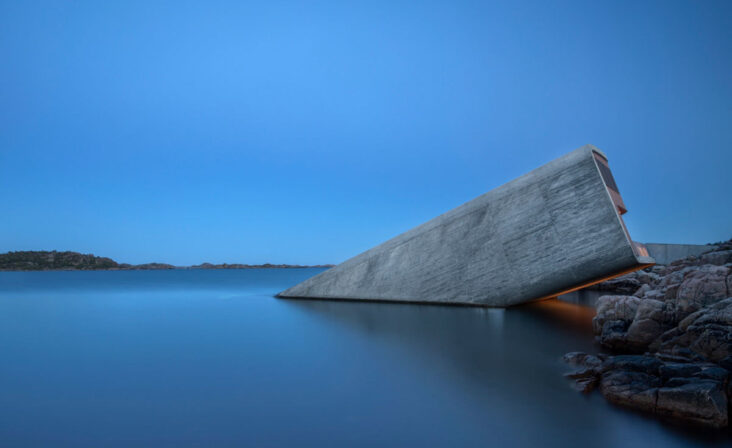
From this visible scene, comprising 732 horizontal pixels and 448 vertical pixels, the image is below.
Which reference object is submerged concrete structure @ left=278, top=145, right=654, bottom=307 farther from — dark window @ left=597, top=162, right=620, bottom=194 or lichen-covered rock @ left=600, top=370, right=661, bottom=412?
lichen-covered rock @ left=600, top=370, right=661, bottom=412

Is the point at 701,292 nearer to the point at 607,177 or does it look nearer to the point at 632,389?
the point at 632,389

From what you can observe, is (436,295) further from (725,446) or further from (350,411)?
(725,446)

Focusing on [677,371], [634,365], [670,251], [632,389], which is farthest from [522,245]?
[670,251]

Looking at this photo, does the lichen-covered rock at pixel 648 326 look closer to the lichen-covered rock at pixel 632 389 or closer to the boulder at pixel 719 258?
the lichen-covered rock at pixel 632 389

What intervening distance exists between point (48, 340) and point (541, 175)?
503 inches

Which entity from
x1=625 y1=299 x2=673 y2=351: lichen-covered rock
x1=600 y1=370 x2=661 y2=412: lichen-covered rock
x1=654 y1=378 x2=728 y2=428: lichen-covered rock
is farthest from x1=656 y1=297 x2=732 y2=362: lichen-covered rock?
x1=654 y1=378 x2=728 y2=428: lichen-covered rock

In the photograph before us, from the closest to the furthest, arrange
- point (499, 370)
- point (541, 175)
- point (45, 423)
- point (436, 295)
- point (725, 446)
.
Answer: point (725, 446) < point (45, 423) < point (499, 370) < point (541, 175) < point (436, 295)

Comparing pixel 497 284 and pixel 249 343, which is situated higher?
pixel 497 284

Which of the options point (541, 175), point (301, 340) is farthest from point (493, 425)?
point (541, 175)

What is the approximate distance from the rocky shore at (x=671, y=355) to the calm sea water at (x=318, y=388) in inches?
11.1

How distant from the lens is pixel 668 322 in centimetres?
654

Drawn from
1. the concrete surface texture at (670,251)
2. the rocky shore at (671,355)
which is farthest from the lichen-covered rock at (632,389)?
the concrete surface texture at (670,251)

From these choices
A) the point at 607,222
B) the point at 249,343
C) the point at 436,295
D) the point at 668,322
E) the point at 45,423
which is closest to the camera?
the point at 45,423

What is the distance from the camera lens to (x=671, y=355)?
5301mm
